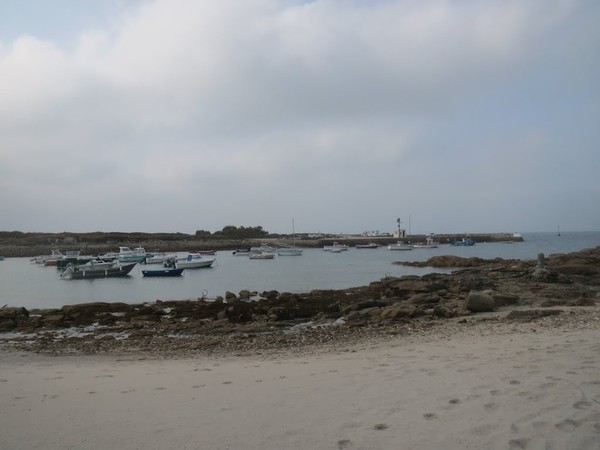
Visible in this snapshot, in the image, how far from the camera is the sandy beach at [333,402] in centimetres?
462

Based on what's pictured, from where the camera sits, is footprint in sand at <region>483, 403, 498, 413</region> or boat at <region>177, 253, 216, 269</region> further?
boat at <region>177, 253, 216, 269</region>

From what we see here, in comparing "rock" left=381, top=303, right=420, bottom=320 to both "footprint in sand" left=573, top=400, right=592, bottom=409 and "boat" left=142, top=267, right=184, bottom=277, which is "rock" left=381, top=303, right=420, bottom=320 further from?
"boat" left=142, top=267, right=184, bottom=277

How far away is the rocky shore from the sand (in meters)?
3.20

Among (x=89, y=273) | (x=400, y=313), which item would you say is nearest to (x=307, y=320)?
(x=400, y=313)

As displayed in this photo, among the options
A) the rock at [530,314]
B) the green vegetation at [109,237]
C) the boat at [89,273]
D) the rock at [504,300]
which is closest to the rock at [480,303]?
the rock at [504,300]

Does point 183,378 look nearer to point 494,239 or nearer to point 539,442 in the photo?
point 539,442

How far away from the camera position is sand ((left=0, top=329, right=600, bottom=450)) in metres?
4.61

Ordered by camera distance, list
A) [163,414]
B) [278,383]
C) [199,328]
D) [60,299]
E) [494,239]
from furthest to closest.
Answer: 1. [494,239]
2. [60,299]
3. [199,328]
4. [278,383]
5. [163,414]

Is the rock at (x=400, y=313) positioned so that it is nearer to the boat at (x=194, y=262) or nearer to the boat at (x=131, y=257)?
the boat at (x=194, y=262)

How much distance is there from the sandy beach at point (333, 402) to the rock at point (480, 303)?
6744mm

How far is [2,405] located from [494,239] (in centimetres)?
16473

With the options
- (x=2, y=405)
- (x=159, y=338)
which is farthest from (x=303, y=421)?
(x=159, y=338)

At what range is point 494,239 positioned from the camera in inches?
6156

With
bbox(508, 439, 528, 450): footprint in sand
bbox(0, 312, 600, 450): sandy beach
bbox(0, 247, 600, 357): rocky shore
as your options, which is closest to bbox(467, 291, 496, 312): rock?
bbox(0, 247, 600, 357): rocky shore
